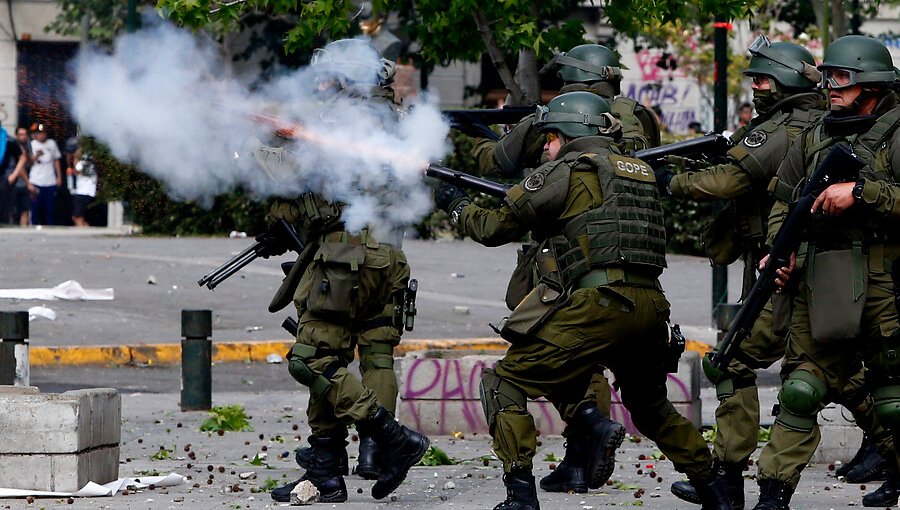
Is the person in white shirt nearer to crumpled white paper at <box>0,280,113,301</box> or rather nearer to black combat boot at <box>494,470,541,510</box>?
crumpled white paper at <box>0,280,113,301</box>

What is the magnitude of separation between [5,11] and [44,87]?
2061 centimetres

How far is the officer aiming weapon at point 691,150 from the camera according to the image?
8.47 meters

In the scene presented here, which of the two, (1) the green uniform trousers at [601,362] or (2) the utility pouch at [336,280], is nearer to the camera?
(1) the green uniform trousers at [601,362]

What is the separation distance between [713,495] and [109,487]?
2735 mm

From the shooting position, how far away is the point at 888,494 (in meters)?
7.92

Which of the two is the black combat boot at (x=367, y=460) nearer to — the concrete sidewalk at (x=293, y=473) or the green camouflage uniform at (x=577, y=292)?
the concrete sidewalk at (x=293, y=473)

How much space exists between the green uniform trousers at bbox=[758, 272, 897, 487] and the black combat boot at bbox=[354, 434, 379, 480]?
1.91m

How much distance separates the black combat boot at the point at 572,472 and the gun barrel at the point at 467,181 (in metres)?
1.45

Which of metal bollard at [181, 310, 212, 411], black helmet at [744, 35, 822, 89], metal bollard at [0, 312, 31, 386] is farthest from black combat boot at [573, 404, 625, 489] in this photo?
metal bollard at [0, 312, 31, 386]

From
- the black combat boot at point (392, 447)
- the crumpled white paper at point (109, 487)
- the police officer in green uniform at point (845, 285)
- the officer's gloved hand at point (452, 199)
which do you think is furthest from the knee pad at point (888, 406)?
the crumpled white paper at point (109, 487)

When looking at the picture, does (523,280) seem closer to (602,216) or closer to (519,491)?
(602,216)

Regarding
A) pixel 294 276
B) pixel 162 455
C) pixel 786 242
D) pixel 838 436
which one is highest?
pixel 786 242

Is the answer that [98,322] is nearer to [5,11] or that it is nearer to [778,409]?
[778,409]

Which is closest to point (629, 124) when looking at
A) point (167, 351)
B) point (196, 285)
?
point (167, 351)
